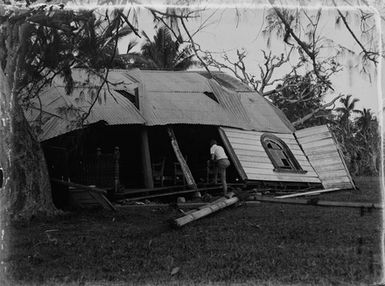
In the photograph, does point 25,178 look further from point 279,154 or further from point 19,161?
point 279,154

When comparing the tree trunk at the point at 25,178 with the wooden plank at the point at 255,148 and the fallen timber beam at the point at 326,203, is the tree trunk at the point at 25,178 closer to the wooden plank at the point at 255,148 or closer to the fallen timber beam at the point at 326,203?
the fallen timber beam at the point at 326,203

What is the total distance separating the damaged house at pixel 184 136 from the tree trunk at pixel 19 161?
3076mm

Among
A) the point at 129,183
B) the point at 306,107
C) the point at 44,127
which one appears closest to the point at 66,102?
the point at 44,127

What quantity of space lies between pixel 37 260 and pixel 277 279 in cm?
253

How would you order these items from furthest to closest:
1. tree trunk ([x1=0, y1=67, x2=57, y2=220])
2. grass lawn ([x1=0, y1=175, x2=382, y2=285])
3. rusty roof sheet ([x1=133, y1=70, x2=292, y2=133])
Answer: rusty roof sheet ([x1=133, y1=70, x2=292, y2=133]) → tree trunk ([x1=0, y1=67, x2=57, y2=220]) → grass lawn ([x1=0, y1=175, x2=382, y2=285])

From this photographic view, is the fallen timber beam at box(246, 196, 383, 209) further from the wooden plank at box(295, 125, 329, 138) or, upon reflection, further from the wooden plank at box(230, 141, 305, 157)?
the wooden plank at box(295, 125, 329, 138)

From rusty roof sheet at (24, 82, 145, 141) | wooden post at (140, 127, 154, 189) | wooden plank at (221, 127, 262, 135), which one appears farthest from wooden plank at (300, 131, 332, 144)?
rusty roof sheet at (24, 82, 145, 141)

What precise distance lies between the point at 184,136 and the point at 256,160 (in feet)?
8.28

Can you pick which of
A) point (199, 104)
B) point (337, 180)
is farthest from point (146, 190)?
point (337, 180)

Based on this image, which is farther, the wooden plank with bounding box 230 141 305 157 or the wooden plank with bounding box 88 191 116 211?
the wooden plank with bounding box 230 141 305 157

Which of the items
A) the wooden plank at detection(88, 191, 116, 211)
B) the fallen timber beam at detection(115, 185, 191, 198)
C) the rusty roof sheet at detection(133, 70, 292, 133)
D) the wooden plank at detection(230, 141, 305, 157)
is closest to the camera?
the wooden plank at detection(88, 191, 116, 211)

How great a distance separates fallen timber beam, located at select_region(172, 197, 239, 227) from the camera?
308 inches

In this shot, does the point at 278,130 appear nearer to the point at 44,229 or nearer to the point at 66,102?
the point at 66,102

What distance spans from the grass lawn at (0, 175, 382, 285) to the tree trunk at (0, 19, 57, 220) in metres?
0.37
